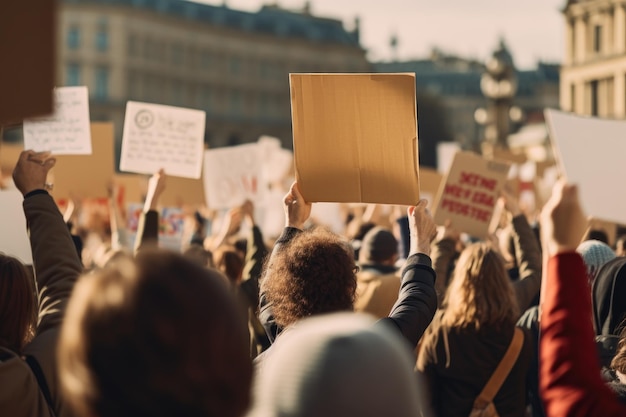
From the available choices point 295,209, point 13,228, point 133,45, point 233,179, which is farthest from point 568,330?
point 133,45

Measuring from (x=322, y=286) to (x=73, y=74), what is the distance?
80.3m

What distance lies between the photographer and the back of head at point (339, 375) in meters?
1.73

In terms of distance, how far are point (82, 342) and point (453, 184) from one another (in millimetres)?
6625

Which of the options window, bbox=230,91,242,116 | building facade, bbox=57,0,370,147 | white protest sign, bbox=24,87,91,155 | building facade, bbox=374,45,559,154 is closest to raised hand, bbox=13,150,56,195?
white protest sign, bbox=24,87,91,155

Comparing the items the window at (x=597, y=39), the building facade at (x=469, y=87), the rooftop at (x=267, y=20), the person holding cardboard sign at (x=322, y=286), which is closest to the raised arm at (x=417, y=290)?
the person holding cardboard sign at (x=322, y=286)

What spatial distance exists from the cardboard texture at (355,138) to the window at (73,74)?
76593mm

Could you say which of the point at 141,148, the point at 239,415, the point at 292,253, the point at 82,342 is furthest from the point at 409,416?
the point at 141,148

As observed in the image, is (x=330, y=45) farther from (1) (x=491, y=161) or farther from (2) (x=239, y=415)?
(2) (x=239, y=415)

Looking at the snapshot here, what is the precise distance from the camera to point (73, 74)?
81.5 metres

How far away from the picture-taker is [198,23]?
8662 cm

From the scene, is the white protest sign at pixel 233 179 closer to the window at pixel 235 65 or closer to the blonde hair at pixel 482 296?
the blonde hair at pixel 482 296

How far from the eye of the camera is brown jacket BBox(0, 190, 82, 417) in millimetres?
2898

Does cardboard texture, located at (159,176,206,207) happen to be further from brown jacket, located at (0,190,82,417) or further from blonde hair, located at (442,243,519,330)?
brown jacket, located at (0,190,82,417)

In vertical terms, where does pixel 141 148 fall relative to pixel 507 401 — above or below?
above
